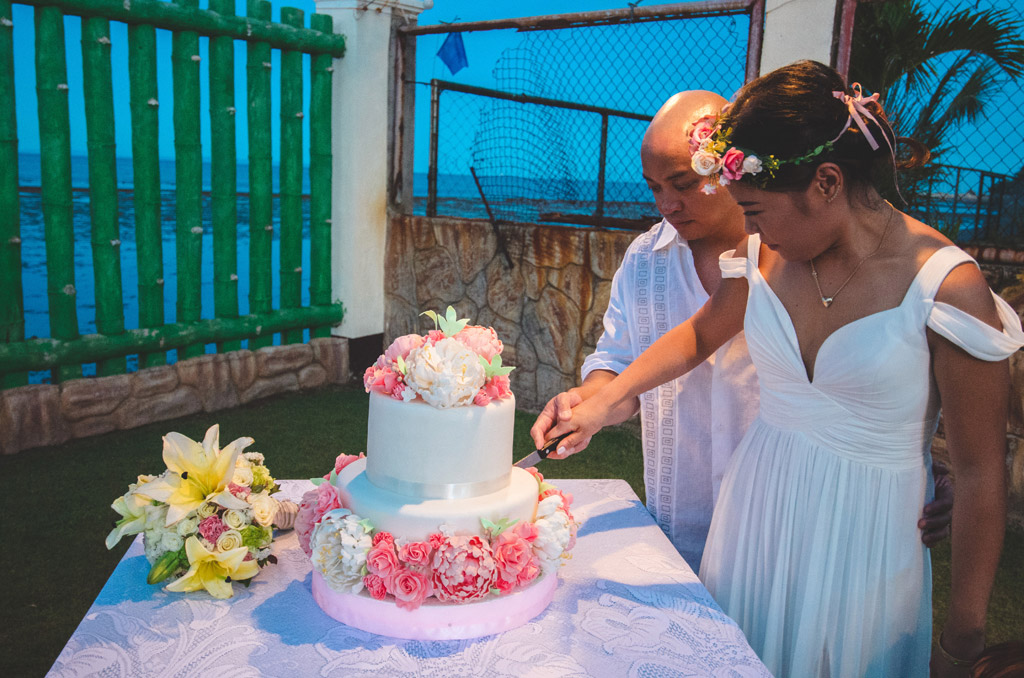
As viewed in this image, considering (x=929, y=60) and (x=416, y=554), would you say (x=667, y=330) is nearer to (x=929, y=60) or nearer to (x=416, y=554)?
(x=416, y=554)

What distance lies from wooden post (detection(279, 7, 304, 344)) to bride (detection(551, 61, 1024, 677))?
444cm

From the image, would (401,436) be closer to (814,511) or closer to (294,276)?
(814,511)

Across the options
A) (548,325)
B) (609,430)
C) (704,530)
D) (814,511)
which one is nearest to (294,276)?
→ (548,325)

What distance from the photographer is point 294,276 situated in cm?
570

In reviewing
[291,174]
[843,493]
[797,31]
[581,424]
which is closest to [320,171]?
[291,174]

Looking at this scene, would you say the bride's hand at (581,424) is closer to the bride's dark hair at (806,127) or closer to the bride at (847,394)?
the bride at (847,394)

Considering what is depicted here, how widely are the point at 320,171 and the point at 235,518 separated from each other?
4.58 meters

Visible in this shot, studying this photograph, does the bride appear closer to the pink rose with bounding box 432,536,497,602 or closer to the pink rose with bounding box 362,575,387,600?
the pink rose with bounding box 432,536,497,602

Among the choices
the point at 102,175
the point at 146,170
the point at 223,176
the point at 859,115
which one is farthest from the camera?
the point at 223,176

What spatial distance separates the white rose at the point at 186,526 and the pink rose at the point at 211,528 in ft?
0.04

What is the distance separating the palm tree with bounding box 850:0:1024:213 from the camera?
18.0 ft

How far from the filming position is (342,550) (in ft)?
4.52

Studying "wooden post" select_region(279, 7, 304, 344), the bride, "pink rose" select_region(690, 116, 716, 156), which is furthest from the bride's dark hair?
"wooden post" select_region(279, 7, 304, 344)

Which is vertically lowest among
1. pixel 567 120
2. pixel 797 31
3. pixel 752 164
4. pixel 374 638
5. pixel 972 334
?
pixel 374 638
